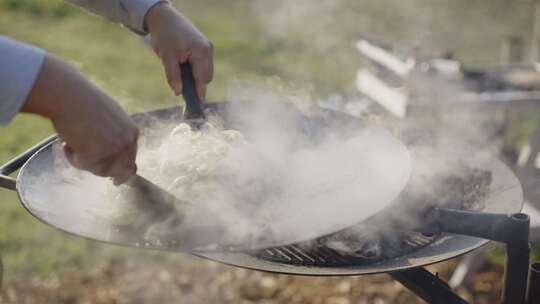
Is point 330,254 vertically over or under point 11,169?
over

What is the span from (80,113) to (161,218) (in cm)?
48

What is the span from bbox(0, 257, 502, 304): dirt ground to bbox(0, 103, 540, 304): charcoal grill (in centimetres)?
197

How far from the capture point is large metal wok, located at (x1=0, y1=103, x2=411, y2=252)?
6.03ft

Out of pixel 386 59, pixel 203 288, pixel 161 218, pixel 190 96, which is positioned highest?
pixel 386 59

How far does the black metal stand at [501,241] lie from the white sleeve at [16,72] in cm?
144

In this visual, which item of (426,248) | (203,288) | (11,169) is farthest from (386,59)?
(11,169)

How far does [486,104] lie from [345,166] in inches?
90.5

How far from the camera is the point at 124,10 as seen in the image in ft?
8.68

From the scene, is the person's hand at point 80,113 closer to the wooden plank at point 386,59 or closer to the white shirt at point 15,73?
the white shirt at point 15,73

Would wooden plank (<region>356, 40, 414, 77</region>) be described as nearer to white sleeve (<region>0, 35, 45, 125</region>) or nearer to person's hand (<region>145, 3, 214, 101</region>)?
person's hand (<region>145, 3, 214, 101</region>)

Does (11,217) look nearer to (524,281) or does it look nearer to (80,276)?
(80,276)

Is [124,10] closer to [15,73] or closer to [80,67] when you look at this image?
[15,73]

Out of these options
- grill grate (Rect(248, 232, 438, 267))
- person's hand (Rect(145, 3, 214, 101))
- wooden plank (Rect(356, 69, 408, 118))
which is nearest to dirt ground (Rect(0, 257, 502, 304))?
wooden plank (Rect(356, 69, 408, 118))

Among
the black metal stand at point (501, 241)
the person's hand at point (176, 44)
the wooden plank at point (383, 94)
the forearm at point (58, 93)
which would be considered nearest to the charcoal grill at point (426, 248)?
the black metal stand at point (501, 241)
